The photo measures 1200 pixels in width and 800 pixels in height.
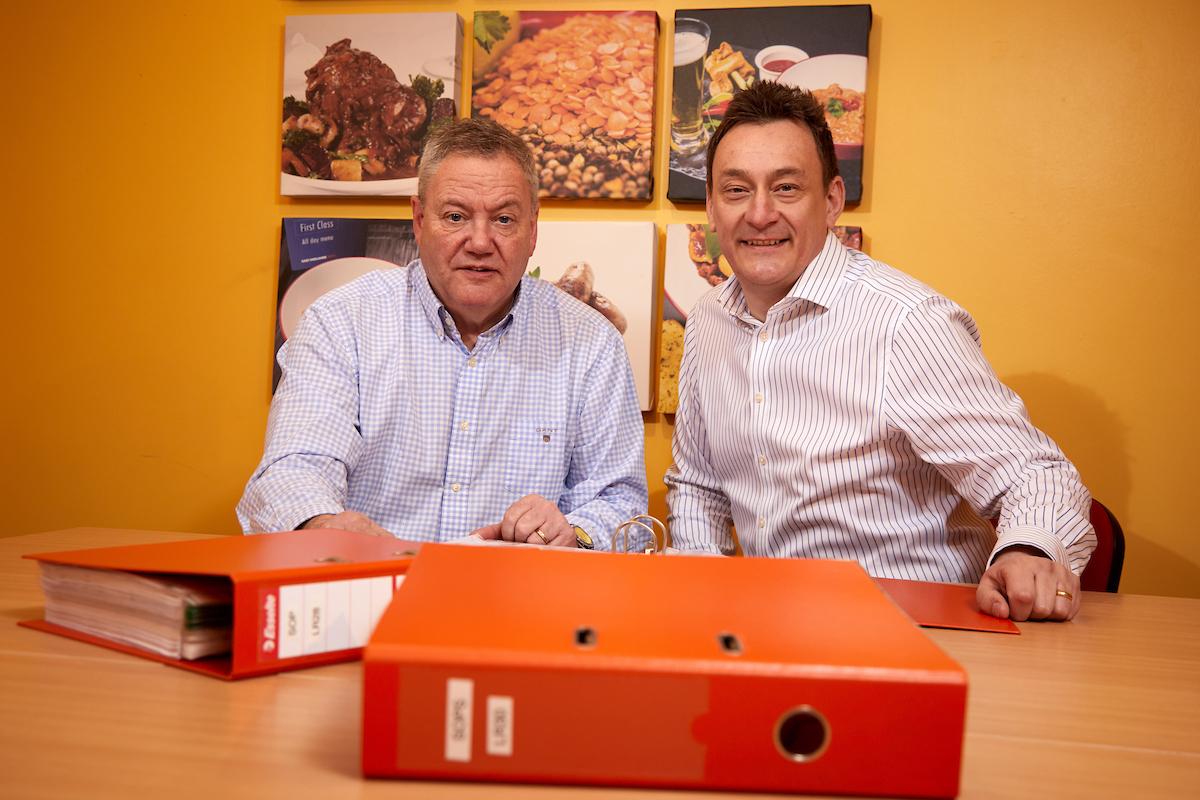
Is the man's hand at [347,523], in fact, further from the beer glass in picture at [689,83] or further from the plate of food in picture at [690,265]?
the beer glass in picture at [689,83]

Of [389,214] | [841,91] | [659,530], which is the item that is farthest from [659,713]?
[389,214]

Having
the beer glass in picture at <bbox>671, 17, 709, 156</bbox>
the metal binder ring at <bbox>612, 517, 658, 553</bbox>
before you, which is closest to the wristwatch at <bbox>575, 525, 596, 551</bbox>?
the metal binder ring at <bbox>612, 517, 658, 553</bbox>

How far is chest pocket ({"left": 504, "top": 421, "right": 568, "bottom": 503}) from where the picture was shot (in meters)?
1.95

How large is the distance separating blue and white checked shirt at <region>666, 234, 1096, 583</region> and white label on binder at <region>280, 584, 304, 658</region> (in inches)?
40.0

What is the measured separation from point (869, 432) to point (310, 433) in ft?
3.21

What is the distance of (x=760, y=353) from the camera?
1.78 metres

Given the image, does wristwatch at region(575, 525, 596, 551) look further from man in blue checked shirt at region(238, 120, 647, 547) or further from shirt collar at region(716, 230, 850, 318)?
shirt collar at region(716, 230, 850, 318)

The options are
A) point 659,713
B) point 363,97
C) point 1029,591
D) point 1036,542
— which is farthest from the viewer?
point 363,97

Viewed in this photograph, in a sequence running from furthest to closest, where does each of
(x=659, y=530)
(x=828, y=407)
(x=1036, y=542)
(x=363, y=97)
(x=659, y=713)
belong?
1. (x=363, y=97)
2. (x=659, y=530)
3. (x=828, y=407)
4. (x=1036, y=542)
5. (x=659, y=713)

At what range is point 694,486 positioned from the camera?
1.95m

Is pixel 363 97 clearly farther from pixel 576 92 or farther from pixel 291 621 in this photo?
pixel 291 621

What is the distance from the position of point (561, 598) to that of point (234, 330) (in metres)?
2.18

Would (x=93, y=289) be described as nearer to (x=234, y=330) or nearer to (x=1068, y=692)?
(x=234, y=330)

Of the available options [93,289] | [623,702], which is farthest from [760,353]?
[93,289]
